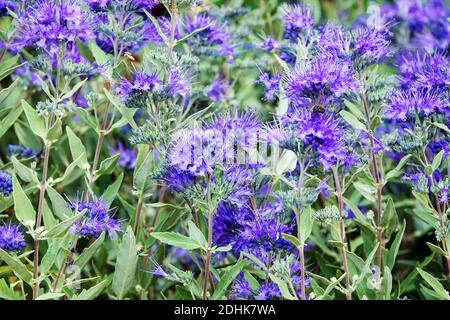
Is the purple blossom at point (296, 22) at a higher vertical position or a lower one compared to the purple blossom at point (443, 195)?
higher

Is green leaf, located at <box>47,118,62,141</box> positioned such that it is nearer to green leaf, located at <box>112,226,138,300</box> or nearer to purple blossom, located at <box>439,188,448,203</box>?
green leaf, located at <box>112,226,138,300</box>

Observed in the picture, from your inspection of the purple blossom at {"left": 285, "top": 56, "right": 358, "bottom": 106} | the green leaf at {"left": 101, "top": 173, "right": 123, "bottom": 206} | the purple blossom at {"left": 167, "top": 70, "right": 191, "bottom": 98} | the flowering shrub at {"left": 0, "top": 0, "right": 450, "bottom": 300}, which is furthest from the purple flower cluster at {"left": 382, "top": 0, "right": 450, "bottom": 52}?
the green leaf at {"left": 101, "top": 173, "right": 123, "bottom": 206}

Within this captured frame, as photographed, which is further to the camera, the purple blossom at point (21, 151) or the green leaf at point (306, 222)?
the purple blossom at point (21, 151)

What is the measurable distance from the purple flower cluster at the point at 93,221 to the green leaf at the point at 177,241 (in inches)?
7.9

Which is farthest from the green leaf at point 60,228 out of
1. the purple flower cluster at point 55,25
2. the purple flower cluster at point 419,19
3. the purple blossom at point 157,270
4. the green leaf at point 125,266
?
the purple flower cluster at point 419,19

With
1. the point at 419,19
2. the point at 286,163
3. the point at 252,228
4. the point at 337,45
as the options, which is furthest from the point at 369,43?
the point at 419,19

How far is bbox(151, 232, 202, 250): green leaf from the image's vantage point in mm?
2262

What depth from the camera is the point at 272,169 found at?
2.51m

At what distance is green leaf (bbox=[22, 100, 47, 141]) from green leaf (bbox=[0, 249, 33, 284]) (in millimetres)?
400

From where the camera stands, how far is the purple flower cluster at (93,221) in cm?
233

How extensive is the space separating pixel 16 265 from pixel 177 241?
507mm

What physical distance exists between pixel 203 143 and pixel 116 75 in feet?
1.90

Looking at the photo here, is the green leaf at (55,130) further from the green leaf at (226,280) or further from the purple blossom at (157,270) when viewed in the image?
the green leaf at (226,280)

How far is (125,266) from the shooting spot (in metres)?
2.46
